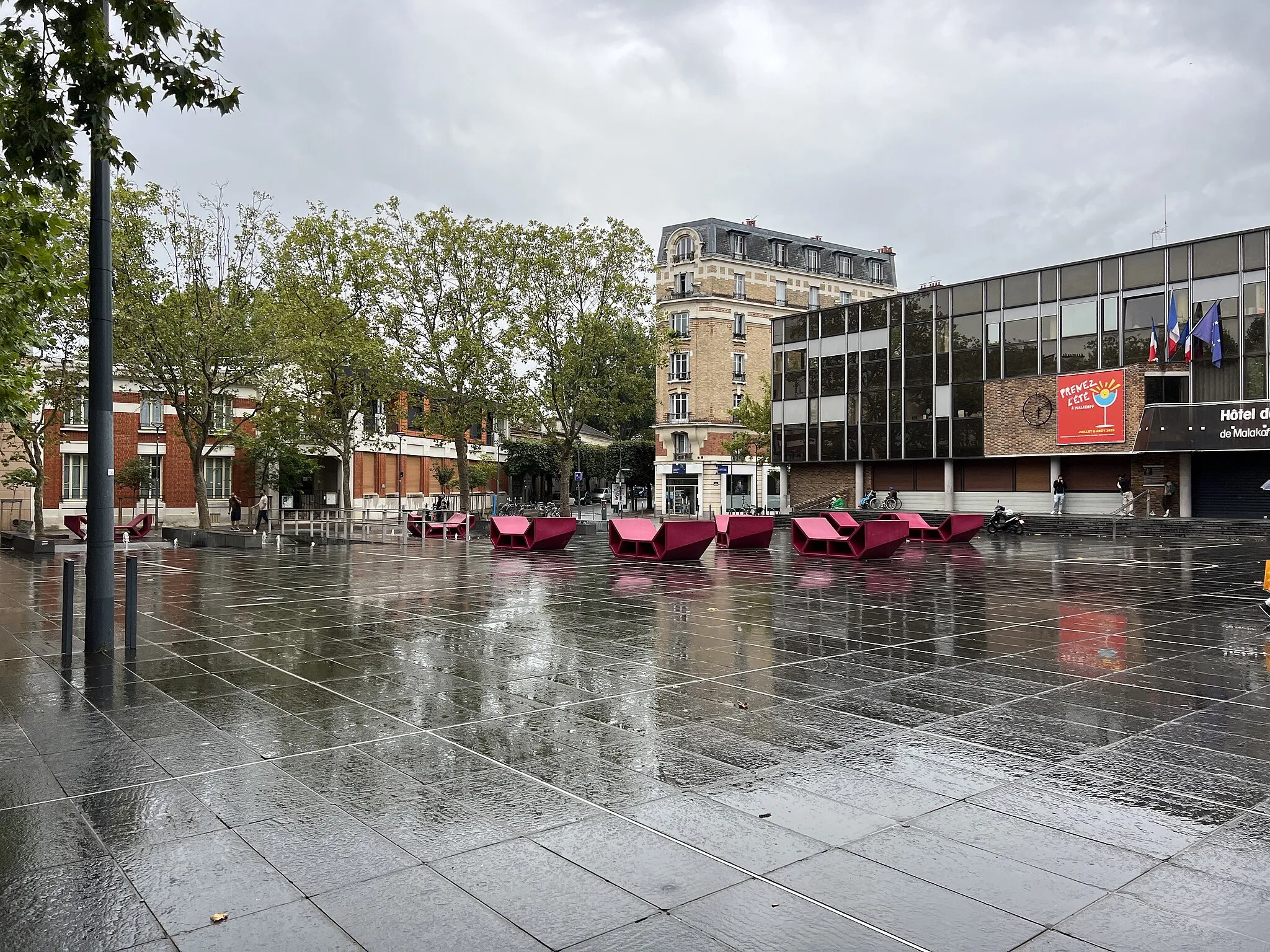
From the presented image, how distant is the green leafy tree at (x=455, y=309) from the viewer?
31938mm

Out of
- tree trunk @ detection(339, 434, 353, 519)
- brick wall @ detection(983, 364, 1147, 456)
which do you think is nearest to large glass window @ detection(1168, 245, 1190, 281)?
brick wall @ detection(983, 364, 1147, 456)

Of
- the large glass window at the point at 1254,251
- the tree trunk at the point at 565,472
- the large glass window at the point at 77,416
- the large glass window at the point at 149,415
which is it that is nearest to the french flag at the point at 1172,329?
the large glass window at the point at 1254,251

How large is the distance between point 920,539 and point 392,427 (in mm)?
26572

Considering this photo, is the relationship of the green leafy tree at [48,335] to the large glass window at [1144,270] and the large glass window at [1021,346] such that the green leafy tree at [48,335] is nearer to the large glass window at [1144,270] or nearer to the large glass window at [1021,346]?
the large glass window at [1021,346]

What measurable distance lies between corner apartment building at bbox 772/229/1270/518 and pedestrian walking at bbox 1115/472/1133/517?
0.29 meters

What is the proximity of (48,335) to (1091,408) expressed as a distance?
3357cm

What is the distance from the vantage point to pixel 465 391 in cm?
3322

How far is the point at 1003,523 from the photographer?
33688 mm

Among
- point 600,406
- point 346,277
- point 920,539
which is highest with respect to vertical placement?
point 346,277

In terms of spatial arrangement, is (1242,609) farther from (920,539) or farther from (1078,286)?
(1078,286)

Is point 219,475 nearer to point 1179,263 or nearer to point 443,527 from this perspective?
point 443,527

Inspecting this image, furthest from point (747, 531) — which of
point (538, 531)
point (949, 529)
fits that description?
point (949, 529)

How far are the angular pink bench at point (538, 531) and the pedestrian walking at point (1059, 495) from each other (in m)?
22.1

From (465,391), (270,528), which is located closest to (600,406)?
(465,391)
